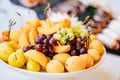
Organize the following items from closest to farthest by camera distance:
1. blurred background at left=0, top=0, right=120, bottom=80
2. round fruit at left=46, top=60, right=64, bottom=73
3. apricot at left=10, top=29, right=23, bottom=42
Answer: round fruit at left=46, top=60, right=64, bottom=73, apricot at left=10, top=29, right=23, bottom=42, blurred background at left=0, top=0, right=120, bottom=80

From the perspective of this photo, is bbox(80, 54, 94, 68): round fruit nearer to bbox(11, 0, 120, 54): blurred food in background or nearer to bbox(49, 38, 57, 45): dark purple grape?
bbox(49, 38, 57, 45): dark purple grape

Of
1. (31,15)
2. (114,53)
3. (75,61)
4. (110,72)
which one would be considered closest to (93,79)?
(110,72)

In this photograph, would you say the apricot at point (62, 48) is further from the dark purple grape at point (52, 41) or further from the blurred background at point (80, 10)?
the blurred background at point (80, 10)

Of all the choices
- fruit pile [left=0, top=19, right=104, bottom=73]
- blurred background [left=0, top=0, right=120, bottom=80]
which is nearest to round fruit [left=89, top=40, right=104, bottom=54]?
fruit pile [left=0, top=19, right=104, bottom=73]

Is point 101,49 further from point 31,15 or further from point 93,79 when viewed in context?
point 31,15

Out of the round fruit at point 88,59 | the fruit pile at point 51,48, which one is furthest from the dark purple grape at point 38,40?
the round fruit at point 88,59

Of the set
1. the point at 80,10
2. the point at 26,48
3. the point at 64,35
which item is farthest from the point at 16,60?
the point at 80,10

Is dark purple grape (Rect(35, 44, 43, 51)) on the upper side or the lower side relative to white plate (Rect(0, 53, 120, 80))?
upper
